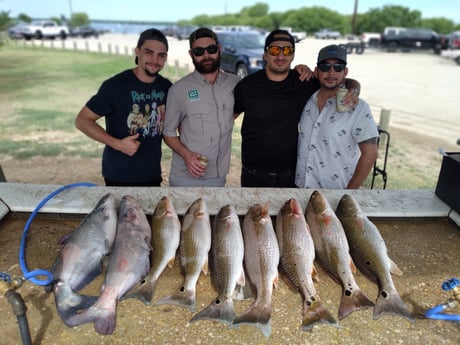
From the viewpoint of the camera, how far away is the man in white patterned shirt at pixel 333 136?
9.91 feet

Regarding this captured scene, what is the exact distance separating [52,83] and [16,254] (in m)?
15.8

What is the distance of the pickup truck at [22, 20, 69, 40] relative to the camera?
130 feet

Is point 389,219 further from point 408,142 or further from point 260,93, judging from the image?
point 408,142

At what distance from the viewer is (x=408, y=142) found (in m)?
8.89

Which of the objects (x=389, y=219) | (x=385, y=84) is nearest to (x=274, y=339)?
(x=389, y=219)

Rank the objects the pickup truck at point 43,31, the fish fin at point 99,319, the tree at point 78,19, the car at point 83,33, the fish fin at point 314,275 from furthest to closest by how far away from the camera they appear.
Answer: the tree at point 78,19
the car at point 83,33
the pickup truck at point 43,31
the fish fin at point 314,275
the fish fin at point 99,319

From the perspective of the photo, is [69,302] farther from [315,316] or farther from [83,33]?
[83,33]

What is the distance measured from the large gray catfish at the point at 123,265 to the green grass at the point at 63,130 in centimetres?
461

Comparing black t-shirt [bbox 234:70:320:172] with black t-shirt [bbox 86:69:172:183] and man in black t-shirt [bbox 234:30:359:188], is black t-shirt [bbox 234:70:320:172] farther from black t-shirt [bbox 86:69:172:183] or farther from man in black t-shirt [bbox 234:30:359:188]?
black t-shirt [bbox 86:69:172:183]

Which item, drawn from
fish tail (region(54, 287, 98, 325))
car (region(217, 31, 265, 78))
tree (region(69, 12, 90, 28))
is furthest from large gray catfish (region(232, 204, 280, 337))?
tree (region(69, 12, 90, 28))

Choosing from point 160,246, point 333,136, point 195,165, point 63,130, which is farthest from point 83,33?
point 160,246

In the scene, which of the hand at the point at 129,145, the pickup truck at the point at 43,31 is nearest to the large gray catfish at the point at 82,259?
the hand at the point at 129,145

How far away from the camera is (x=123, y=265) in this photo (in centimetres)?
196

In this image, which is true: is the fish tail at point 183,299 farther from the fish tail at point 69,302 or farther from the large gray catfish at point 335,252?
the large gray catfish at point 335,252
